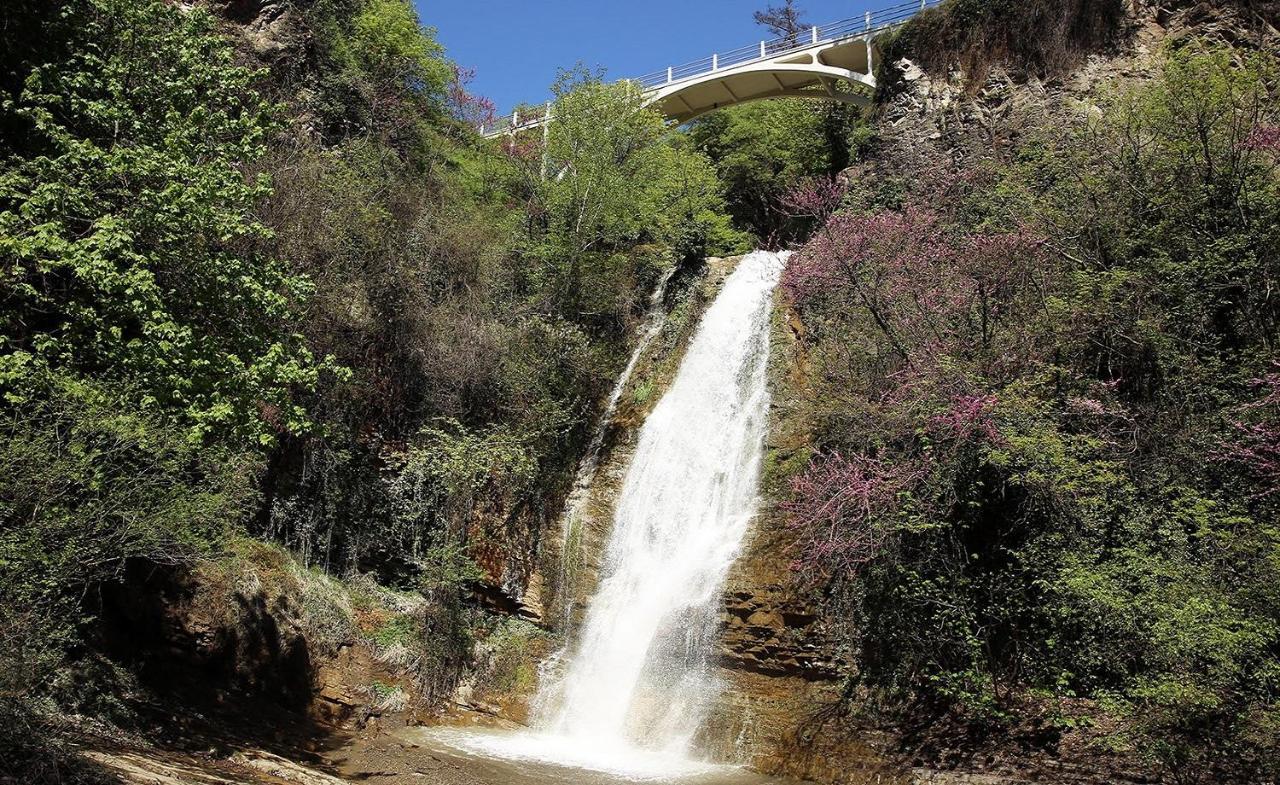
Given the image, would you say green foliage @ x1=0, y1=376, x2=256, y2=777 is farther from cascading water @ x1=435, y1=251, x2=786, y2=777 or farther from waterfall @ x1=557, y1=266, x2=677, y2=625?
waterfall @ x1=557, y1=266, x2=677, y2=625

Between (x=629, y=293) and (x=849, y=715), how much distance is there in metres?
12.6

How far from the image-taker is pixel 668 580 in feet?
48.3

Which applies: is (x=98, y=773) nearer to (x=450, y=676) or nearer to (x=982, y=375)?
(x=450, y=676)

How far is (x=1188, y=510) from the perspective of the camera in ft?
30.8

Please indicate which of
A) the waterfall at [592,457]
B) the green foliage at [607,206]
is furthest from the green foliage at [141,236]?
the green foliage at [607,206]

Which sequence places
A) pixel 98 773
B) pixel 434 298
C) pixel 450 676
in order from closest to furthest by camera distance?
1. pixel 98 773
2. pixel 450 676
3. pixel 434 298

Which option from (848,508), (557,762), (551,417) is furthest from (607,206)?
(557,762)

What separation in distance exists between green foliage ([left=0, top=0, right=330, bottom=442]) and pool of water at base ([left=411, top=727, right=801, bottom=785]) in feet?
17.0

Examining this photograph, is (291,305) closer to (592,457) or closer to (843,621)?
(592,457)

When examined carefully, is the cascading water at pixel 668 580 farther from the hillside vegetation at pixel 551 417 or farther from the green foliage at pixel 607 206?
the green foliage at pixel 607 206

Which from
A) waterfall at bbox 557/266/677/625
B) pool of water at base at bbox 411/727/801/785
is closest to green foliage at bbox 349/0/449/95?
waterfall at bbox 557/266/677/625

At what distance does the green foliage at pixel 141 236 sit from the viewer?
9.20 meters

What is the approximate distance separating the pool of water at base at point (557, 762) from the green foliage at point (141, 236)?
204 inches

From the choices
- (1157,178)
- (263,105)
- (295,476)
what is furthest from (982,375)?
(295,476)
